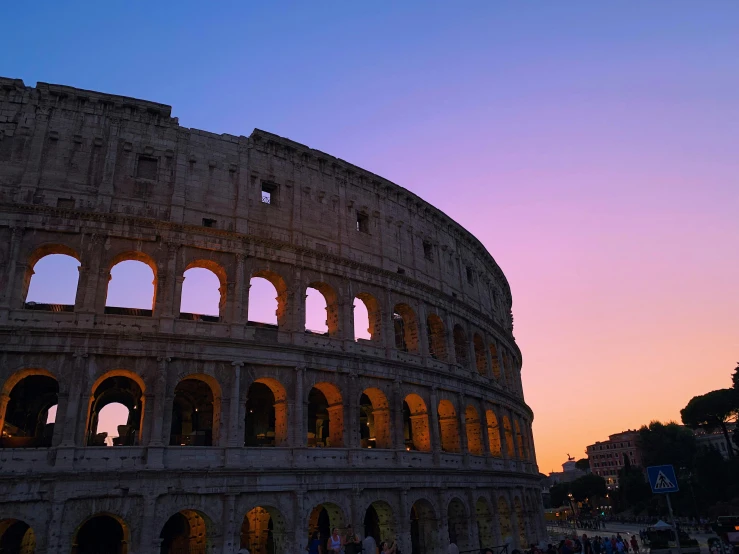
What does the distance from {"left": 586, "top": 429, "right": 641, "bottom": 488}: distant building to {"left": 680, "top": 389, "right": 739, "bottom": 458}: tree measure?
158 feet

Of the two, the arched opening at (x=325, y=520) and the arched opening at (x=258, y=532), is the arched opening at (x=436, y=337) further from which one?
the arched opening at (x=258, y=532)

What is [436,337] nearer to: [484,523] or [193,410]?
[484,523]

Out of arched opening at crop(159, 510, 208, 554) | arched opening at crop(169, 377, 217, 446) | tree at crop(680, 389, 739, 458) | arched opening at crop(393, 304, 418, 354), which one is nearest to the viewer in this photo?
arched opening at crop(159, 510, 208, 554)

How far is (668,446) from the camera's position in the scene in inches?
3447

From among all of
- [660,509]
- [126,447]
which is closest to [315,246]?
[126,447]

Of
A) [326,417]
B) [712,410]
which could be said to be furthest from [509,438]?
[712,410]

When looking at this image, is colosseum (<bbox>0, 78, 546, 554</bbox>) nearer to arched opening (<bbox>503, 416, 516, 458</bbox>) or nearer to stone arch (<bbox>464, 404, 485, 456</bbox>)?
stone arch (<bbox>464, 404, 485, 456</bbox>)

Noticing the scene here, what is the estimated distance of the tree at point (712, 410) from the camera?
259 ft

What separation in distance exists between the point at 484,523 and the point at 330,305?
14356 mm

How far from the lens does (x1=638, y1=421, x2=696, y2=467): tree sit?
8556 cm

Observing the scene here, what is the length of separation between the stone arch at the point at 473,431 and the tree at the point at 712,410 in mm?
64957

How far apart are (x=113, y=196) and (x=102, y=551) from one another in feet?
45.7

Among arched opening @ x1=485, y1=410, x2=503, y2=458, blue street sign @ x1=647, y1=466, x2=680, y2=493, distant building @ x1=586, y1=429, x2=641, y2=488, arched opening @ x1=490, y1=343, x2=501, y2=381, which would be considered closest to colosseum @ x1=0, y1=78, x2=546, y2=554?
arched opening @ x1=485, y1=410, x2=503, y2=458

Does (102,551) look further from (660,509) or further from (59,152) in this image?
(660,509)
